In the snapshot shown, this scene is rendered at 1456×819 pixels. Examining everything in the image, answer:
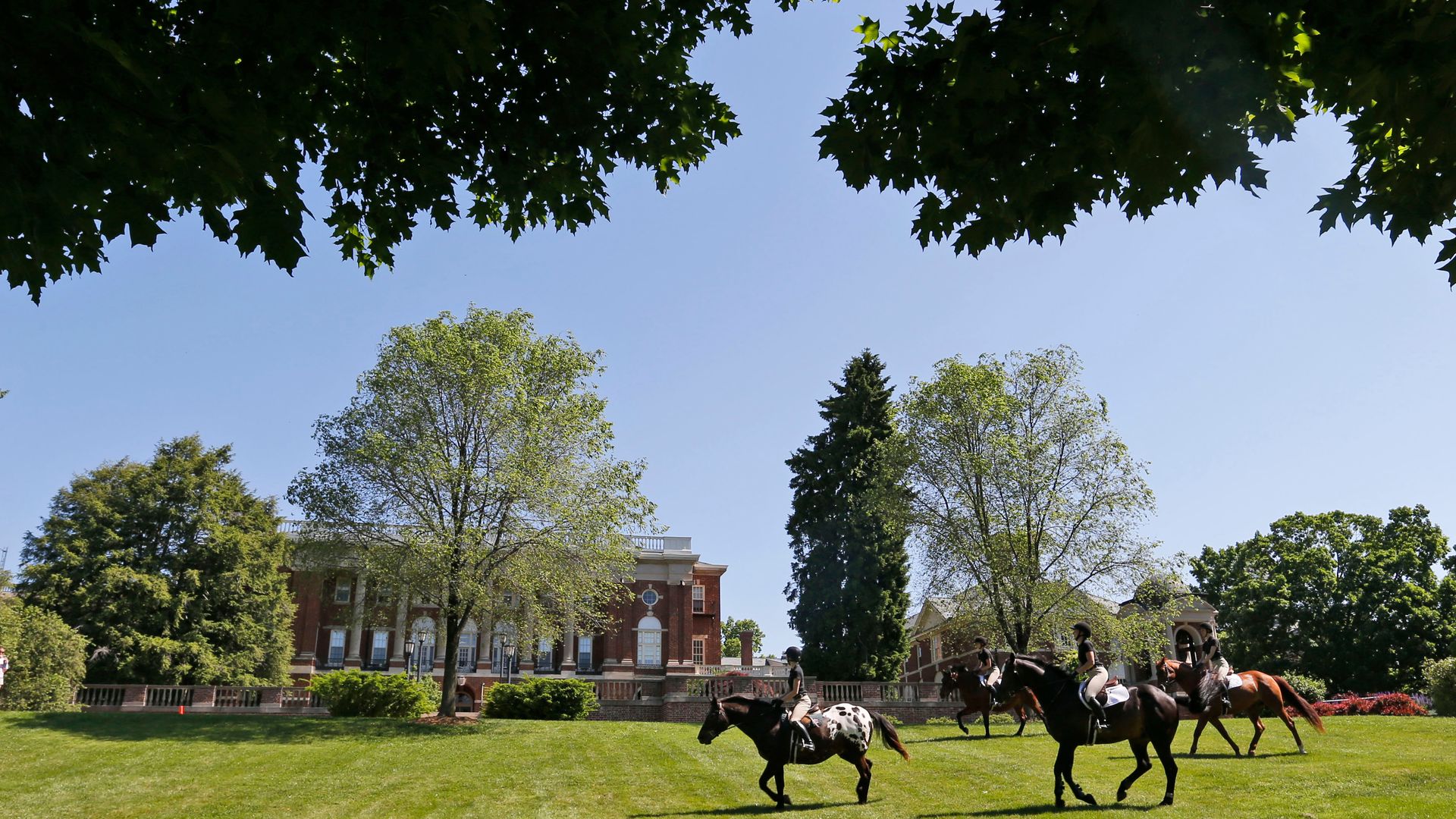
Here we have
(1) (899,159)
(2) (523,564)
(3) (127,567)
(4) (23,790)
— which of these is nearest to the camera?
(1) (899,159)

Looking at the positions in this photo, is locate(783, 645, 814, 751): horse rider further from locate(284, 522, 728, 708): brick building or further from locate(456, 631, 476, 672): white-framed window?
locate(456, 631, 476, 672): white-framed window

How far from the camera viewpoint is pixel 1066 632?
3616 centimetres

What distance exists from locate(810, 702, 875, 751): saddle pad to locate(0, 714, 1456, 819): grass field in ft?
3.18

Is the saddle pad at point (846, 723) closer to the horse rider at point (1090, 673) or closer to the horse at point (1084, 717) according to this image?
the horse at point (1084, 717)

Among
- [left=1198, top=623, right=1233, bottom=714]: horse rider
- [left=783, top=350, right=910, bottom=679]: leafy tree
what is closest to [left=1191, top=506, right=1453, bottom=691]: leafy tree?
[left=783, top=350, right=910, bottom=679]: leafy tree

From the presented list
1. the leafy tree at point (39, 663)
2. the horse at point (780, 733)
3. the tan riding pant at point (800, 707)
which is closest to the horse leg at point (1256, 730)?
the horse at point (780, 733)

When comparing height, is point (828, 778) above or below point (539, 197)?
below

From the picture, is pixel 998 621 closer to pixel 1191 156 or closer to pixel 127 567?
pixel 1191 156

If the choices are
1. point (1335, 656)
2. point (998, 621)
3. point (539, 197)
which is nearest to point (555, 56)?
point (539, 197)

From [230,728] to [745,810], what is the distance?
19.2 meters

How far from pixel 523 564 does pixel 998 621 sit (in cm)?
1826

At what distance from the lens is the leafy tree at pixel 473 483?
29766 millimetres

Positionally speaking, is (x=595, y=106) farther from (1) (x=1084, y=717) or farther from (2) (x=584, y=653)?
(2) (x=584, y=653)

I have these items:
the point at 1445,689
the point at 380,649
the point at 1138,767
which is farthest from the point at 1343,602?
the point at 380,649
